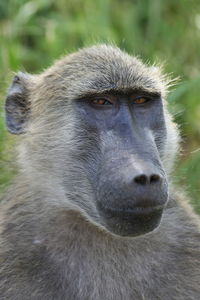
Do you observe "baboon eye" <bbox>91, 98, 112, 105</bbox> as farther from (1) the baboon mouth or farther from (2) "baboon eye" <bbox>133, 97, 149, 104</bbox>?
(1) the baboon mouth

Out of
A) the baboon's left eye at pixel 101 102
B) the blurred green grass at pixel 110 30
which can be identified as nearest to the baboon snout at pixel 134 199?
the baboon's left eye at pixel 101 102

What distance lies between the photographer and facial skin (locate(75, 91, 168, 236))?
4.39 meters

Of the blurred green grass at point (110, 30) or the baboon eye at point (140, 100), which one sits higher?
the blurred green grass at point (110, 30)

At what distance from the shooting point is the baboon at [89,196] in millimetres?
4828

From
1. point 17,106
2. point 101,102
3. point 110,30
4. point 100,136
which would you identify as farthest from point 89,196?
point 110,30

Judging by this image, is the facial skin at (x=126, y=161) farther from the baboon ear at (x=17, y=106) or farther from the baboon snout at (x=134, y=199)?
the baboon ear at (x=17, y=106)

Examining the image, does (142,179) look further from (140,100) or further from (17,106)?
(17,106)

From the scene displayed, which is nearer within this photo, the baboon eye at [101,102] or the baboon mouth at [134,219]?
the baboon mouth at [134,219]

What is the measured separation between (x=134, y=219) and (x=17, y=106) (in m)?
1.38

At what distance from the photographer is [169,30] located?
9320 millimetres

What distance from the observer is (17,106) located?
214 inches

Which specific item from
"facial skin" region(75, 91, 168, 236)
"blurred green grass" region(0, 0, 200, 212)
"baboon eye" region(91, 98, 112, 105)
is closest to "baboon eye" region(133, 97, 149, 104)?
"facial skin" region(75, 91, 168, 236)

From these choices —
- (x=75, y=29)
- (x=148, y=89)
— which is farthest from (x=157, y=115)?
(x=75, y=29)

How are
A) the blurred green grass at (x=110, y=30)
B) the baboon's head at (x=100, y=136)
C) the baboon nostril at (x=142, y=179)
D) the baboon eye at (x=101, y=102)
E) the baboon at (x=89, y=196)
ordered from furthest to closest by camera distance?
the blurred green grass at (x=110, y=30)
the baboon eye at (x=101, y=102)
the baboon at (x=89, y=196)
the baboon's head at (x=100, y=136)
the baboon nostril at (x=142, y=179)
